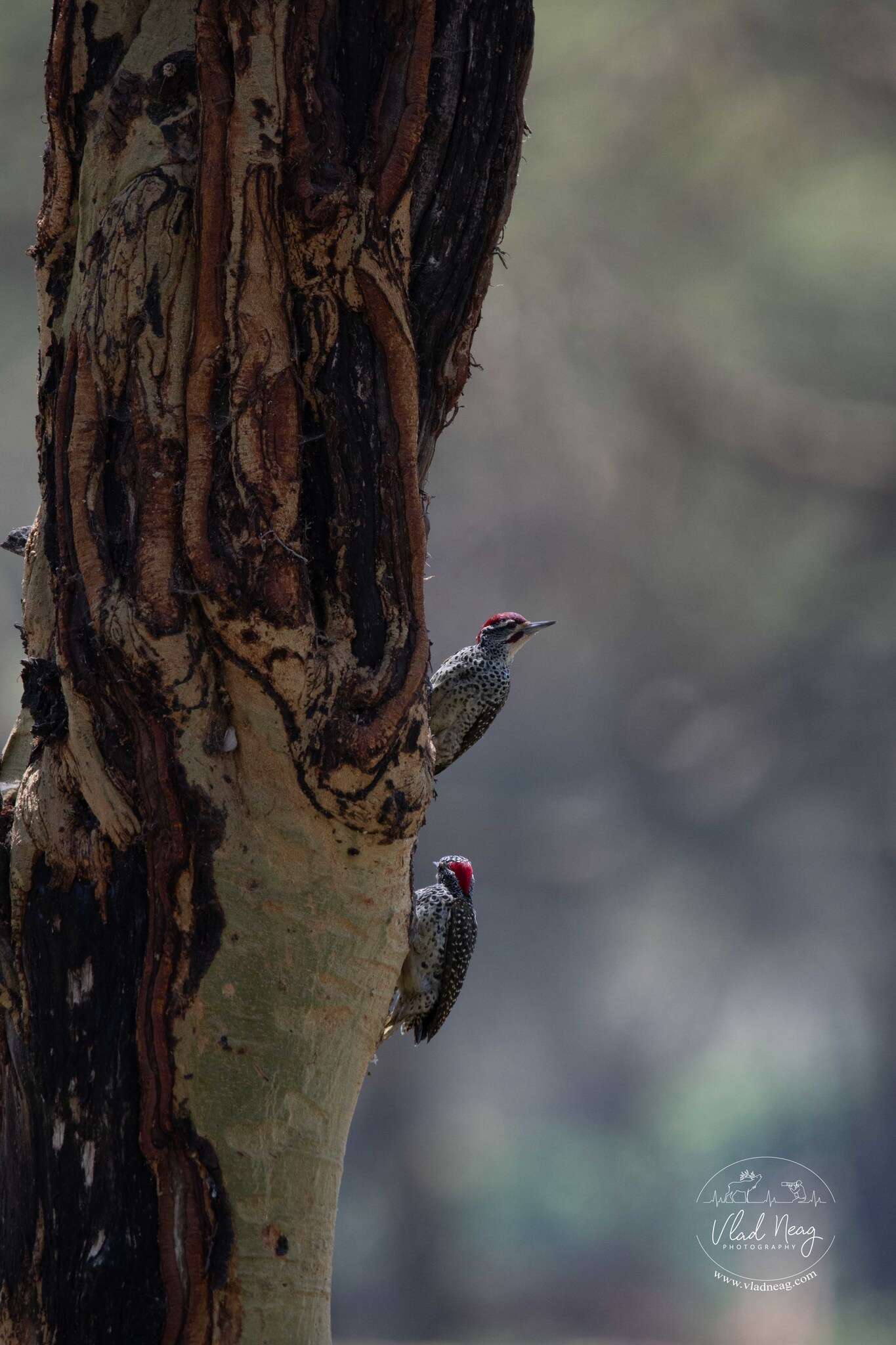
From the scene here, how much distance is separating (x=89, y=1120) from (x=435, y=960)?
3.16ft

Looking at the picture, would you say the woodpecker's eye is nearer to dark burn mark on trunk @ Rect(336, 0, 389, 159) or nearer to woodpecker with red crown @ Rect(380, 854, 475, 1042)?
woodpecker with red crown @ Rect(380, 854, 475, 1042)

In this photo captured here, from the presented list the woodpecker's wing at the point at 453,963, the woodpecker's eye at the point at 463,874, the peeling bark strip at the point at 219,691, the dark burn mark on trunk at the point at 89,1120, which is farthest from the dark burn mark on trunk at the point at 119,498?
the woodpecker's eye at the point at 463,874

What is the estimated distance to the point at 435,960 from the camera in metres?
2.29

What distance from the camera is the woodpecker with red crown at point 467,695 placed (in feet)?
10.0

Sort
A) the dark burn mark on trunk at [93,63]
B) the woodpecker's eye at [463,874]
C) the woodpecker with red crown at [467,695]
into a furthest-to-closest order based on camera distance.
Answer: the woodpecker with red crown at [467,695] < the woodpecker's eye at [463,874] < the dark burn mark on trunk at [93,63]

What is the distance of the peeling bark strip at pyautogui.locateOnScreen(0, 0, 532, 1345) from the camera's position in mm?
1397

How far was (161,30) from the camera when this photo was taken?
5.30 feet

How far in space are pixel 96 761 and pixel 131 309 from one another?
0.52 metres

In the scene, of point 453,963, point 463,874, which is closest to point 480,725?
point 463,874

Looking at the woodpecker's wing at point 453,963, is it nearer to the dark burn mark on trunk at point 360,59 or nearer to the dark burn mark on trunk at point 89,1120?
the dark burn mark on trunk at point 89,1120

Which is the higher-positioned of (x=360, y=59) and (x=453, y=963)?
(x=360, y=59)

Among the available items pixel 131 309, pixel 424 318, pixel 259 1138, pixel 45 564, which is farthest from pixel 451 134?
pixel 259 1138

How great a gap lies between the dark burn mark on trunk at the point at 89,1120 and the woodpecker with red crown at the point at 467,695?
1584mm

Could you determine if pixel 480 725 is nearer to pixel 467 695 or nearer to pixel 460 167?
pixel 467 695
